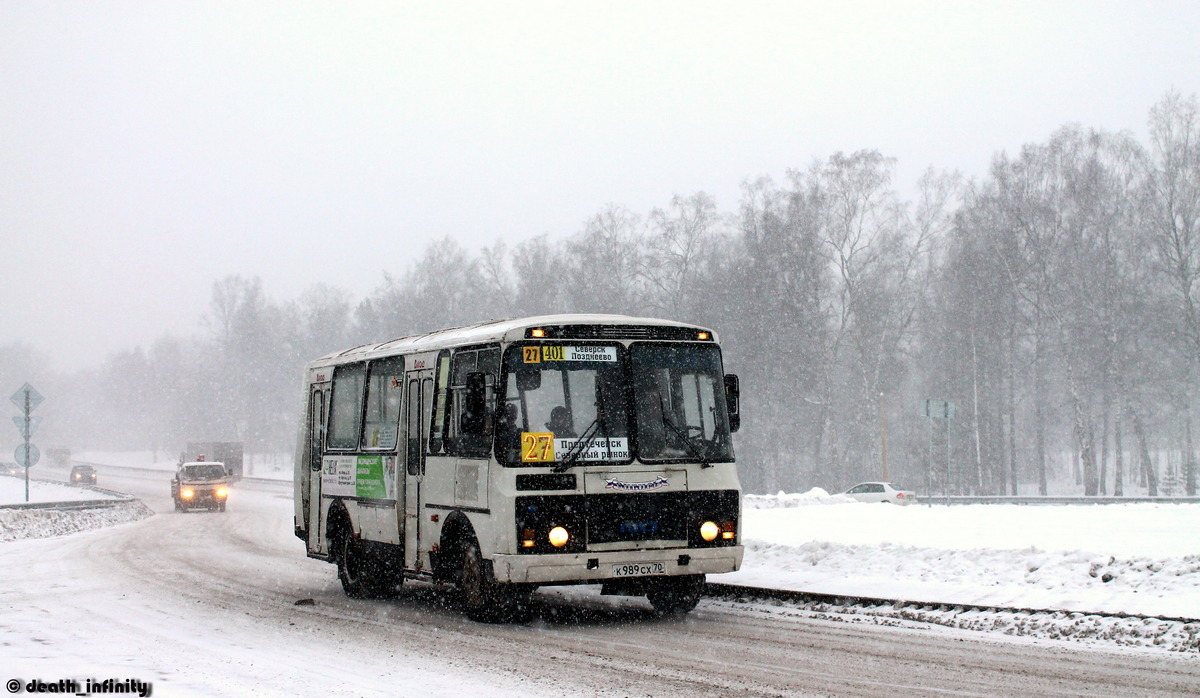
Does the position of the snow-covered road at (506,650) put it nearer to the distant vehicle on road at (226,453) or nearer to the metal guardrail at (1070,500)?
the metal guardrail at (1070,500)

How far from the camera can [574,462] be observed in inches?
473

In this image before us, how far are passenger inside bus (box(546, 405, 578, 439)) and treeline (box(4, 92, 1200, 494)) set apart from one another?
37.1 metres

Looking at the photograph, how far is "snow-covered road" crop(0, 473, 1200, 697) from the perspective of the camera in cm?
864

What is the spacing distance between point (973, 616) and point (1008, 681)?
126 inches

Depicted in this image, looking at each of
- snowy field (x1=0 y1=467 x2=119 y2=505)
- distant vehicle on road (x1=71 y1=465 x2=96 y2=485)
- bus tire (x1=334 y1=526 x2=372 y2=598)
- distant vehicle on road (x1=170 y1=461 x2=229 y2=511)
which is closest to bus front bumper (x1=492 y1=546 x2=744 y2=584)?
bus tire (x1=334 y1=526 x2=372 y2=598)

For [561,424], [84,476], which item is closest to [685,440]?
[561,424]

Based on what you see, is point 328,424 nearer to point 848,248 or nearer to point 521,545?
point 521,545

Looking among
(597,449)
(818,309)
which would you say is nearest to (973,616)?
(597,449)

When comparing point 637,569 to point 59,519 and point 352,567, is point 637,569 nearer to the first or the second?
point 352,567

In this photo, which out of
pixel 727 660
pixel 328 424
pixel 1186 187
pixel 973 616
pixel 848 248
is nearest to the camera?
pixel 727 660

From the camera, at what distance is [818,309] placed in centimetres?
6047

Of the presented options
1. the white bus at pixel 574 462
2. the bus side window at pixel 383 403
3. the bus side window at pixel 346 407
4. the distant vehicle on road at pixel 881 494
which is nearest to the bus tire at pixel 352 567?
the bus side window at pixel 346 407

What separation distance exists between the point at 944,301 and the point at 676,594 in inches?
2166

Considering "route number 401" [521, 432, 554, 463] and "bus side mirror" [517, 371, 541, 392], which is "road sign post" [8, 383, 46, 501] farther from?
"route number 401" [521, 432, 554, 463]
